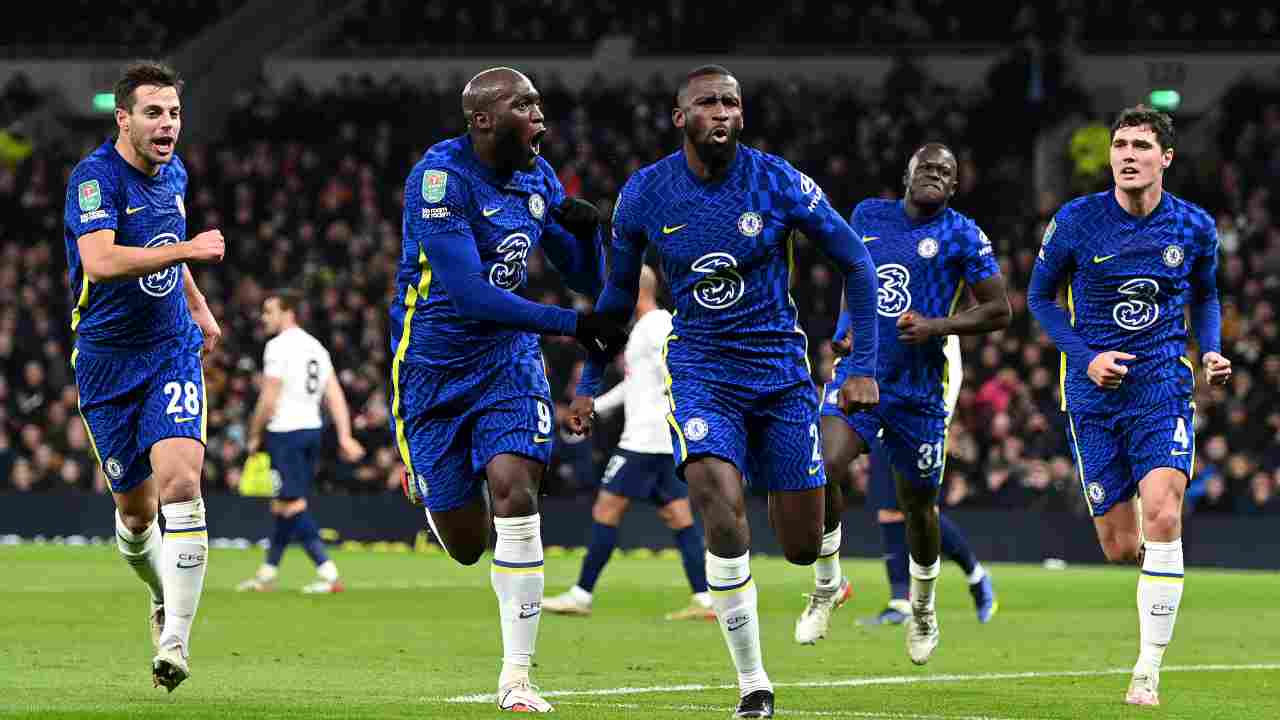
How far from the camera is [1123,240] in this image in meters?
10.4

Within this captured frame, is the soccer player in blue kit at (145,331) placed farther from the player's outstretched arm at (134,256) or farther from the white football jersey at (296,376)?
the white football jersey at (296,376)

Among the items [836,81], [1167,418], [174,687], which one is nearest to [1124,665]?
[1167,418]

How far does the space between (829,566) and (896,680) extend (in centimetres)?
205

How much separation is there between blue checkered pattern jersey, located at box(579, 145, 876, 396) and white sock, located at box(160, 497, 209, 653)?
221 centimetres

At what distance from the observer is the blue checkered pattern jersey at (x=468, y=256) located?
8.83 meters

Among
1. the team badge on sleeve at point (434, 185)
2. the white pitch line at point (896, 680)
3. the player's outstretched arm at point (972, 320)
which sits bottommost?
the white pitch line at point (896, 680)

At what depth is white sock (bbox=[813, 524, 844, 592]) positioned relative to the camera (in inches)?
502

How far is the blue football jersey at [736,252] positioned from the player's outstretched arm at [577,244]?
0.86ft

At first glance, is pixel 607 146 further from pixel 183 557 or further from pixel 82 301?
pixel 183 557

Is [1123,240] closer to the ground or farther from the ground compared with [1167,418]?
farther from the ground

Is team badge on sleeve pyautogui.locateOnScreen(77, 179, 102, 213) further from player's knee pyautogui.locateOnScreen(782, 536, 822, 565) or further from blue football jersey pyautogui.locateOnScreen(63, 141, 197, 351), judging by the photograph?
player's knee pyautogui.locateOnScreen(782, 536, 822, 565)

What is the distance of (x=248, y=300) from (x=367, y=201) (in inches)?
117

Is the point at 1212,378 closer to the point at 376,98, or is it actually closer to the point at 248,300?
the point at 248,300

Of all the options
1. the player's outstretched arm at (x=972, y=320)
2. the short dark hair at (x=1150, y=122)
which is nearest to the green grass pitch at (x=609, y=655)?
the player's outstretched arm at (x=972, y=320)
